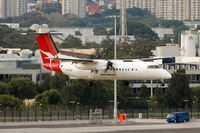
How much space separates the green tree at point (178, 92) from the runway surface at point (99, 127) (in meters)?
26.5

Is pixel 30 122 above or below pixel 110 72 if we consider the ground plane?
below

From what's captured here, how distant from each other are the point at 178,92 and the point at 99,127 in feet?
134

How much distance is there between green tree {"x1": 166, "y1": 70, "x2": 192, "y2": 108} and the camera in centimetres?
13075

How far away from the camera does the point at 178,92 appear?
132m

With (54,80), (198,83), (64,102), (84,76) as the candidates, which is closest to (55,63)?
(84,76)

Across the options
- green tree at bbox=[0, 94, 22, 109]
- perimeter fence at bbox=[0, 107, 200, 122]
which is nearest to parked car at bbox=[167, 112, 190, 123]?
perimeter fence at bbox=[0, 107, 200, 122]

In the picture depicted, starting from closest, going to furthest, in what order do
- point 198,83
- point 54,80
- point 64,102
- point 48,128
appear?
point 48,128, point 64,102, point 54,80, point 198,83

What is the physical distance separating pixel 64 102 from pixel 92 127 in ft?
111

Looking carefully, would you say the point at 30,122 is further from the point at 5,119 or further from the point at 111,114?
the point at 111,114

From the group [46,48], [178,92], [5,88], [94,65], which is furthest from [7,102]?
[178,92]

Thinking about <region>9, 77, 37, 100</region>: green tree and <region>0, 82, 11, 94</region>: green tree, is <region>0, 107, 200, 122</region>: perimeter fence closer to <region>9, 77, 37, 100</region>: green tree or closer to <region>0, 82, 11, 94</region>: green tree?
<region>0, 82, 11, 94</region>: green tree

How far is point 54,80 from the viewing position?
155000 millimetres

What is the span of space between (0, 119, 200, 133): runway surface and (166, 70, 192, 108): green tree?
26528mm

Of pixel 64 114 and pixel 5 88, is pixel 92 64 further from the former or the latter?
pixel 5 88
